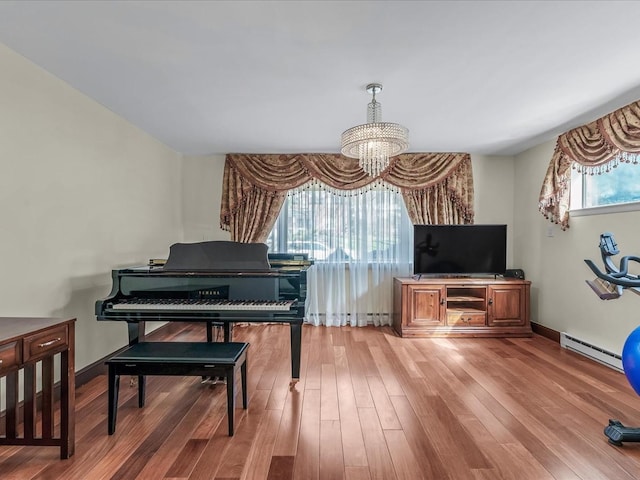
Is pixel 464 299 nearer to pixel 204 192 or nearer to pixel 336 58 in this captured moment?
pixel 336 58

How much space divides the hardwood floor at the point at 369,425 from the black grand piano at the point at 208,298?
48 centimetres

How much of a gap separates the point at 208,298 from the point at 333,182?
2546mm

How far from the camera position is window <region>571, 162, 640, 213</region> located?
121 inches

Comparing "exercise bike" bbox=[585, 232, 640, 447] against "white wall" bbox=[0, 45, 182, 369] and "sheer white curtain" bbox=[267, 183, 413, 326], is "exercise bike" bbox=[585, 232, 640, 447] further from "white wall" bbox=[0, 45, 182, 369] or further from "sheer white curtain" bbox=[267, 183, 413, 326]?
"white wall" bbox=[0, 45, 182, 369]

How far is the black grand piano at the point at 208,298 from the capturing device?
2527 mm

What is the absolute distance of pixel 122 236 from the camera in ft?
11.2

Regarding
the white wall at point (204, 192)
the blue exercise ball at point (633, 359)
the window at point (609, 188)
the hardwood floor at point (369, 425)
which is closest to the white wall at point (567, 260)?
the window at point (609, 188)

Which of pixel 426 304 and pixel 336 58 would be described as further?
pixel 426 304

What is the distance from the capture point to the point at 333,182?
461cm

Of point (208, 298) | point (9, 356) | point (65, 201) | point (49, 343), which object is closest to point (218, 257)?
point (208, 298)

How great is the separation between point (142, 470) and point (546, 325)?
441 centimetres

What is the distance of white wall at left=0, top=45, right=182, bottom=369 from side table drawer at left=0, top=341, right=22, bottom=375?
863 millimetres

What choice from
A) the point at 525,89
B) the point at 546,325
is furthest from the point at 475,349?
the point at 525,89

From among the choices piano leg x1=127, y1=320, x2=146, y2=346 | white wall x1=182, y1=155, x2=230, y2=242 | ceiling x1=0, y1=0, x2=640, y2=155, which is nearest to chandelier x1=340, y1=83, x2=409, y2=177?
ceiling x1=0, y1=0, x2=640, y2=155
